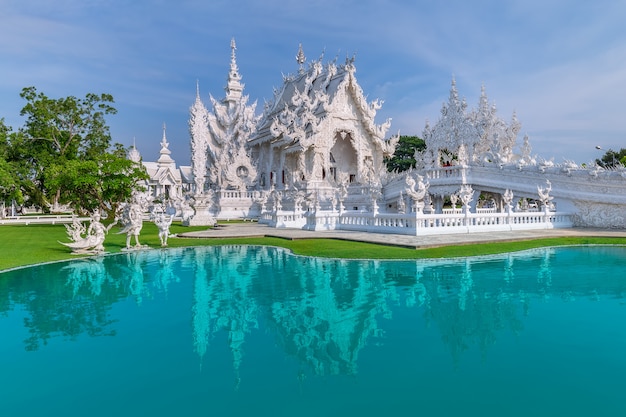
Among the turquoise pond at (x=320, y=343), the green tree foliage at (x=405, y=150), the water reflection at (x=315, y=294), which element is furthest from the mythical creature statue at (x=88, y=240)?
the green tree foliage at (x=405, y=150)

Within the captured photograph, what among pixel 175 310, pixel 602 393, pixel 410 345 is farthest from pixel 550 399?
pixel 175 310

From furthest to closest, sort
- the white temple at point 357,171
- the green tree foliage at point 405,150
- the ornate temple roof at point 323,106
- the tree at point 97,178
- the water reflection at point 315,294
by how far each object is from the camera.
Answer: the green tree foliage at point 405,150
the ornate temple roof at point 323,106
the tree at point 97,178
the white temple at point 357,171
the water reflection at point 315,294

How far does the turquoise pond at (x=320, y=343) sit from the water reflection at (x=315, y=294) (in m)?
0.04

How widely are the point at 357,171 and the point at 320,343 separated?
91.4ft

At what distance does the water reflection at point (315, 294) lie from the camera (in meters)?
5.59

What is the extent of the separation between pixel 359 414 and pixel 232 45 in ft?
133

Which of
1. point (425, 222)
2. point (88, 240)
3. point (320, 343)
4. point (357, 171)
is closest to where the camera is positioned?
point (320, 343)

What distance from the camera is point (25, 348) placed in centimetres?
538

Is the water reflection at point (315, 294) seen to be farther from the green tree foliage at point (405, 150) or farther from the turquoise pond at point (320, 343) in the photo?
the green tree foliage at point (405, 150)

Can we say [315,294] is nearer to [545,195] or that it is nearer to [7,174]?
[545,195]

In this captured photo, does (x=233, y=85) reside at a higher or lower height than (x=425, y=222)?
higher

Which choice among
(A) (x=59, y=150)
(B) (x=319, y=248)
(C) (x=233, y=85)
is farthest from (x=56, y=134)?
(B) (x=319, y=248)

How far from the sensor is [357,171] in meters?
32.8

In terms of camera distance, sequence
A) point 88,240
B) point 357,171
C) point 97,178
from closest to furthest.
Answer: point 88,240 → point 97,178 → point 357,171
